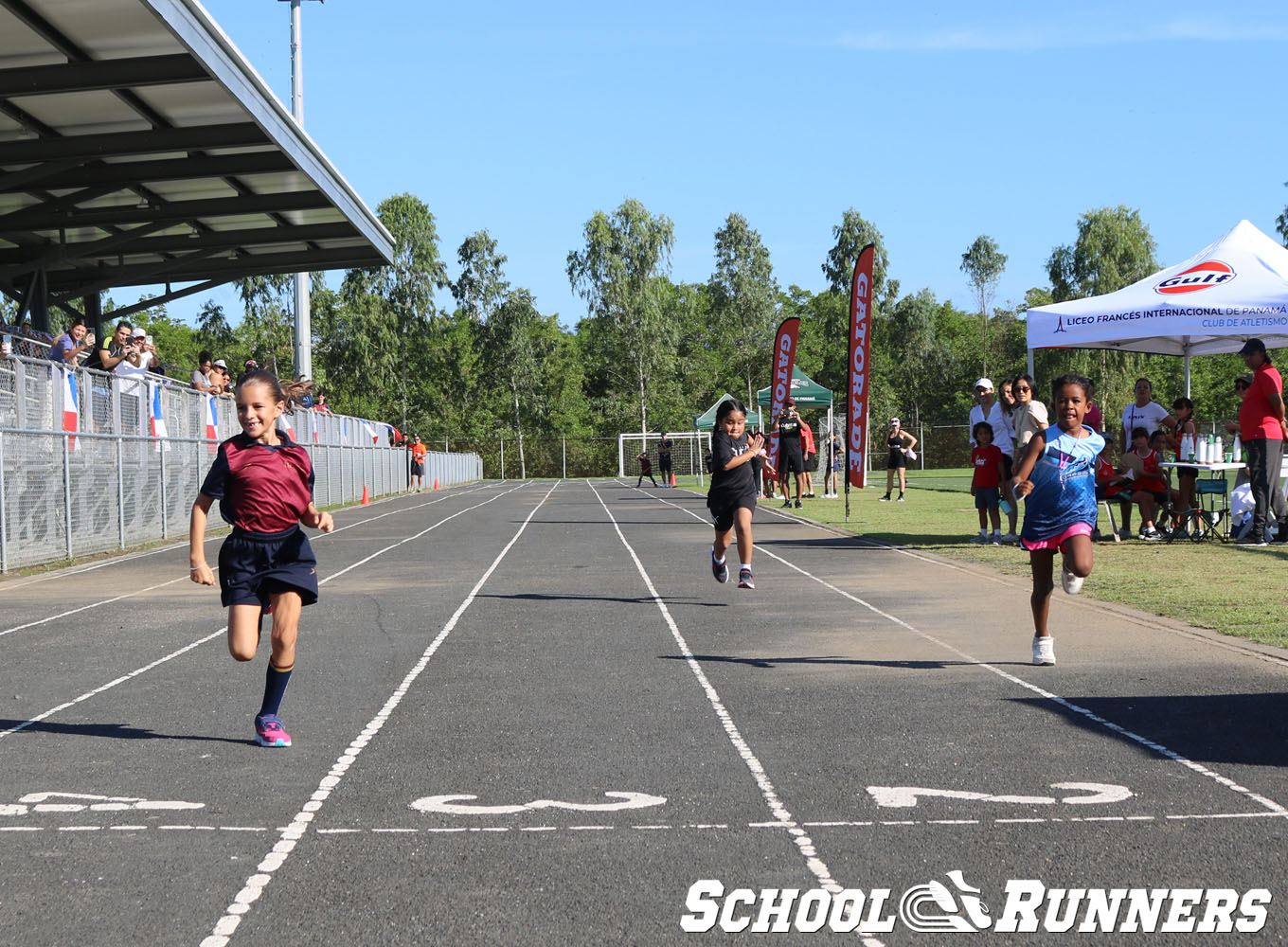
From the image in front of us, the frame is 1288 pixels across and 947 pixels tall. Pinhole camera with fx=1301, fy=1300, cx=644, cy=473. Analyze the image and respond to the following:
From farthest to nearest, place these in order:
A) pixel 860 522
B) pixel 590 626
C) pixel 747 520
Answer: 1. pixel 860 522
2. pixel 747 520
3. pixel 590 626

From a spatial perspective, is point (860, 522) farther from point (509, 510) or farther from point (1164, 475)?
point (509, 510)

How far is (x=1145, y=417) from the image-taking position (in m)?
16.2

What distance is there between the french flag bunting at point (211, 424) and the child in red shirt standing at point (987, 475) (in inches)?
530

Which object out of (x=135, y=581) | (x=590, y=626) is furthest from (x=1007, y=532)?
(x=135, y=581)

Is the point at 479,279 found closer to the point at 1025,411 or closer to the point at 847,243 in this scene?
the point at 847,243

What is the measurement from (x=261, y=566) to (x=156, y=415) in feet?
50.3

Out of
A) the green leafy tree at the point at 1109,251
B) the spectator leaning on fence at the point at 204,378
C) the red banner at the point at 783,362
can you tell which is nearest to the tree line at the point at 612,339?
the green leafy tree at the point at 1109,251

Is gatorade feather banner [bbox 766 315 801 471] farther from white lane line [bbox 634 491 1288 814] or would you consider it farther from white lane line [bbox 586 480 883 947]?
white lane line [bbox 586 480 883 947]

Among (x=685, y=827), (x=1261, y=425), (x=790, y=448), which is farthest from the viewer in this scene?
(x=790, y=448)

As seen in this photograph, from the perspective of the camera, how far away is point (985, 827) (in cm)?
461

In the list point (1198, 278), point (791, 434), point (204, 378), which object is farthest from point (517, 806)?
point (791, 434)

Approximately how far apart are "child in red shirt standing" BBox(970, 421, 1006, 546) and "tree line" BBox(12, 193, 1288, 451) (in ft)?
159

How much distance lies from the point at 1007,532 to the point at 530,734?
528 inches

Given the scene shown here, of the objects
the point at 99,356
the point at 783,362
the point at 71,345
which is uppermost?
the point at 783,362
